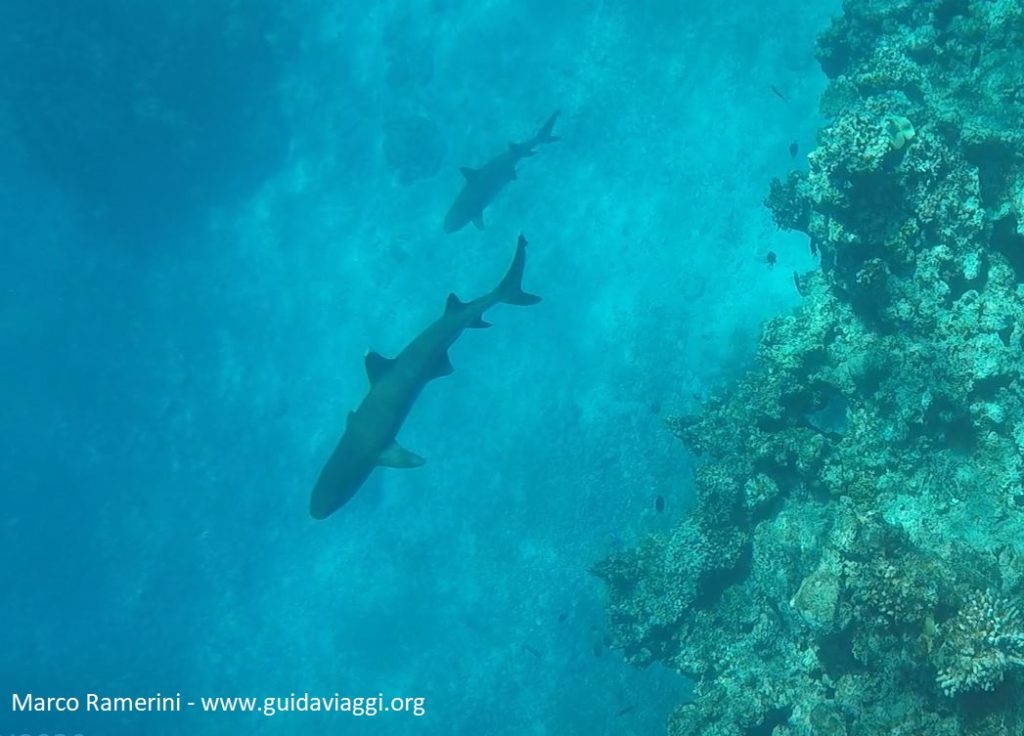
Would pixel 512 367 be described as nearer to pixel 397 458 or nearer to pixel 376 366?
pixel 376 366

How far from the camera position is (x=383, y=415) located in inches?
363

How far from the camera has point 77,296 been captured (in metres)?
29.5

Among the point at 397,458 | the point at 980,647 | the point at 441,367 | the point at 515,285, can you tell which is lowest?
the point at 980,647

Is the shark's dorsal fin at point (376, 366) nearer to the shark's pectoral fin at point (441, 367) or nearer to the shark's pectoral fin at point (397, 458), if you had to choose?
the shark's pectoral fin at point (441, 367)

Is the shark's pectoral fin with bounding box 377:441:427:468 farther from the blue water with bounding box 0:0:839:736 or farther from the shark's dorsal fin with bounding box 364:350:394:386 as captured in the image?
the blue water with bounding box 0:0:839:736

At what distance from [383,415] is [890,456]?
7676mm

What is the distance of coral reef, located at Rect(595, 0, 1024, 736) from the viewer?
734 centimetres

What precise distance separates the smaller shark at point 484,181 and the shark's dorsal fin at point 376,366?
10.6 m

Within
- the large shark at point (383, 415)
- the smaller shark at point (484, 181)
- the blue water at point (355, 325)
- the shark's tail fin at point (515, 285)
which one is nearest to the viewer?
the large shark at point (383, 415)

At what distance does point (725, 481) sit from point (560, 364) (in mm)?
10542

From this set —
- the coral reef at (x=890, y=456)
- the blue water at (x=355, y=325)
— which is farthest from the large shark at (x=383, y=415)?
the blue water at (x=355, y=325)

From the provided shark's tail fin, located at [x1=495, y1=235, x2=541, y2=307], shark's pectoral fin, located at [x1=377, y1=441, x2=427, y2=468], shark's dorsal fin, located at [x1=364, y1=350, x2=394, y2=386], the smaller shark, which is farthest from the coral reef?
the smaller shark

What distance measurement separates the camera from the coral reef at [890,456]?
734cm

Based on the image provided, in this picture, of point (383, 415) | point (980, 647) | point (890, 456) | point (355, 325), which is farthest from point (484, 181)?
point (980, 647)
